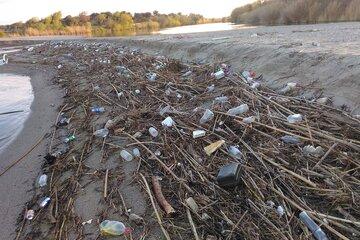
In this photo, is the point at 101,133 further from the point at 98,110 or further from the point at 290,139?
the point at 290,139

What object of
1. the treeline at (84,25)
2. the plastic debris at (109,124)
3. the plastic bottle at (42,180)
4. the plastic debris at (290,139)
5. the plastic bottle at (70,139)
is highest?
the plastic debris at (290,139)

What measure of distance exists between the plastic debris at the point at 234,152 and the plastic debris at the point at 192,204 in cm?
69

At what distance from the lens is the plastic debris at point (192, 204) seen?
283cm

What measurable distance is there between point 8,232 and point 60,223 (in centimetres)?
50

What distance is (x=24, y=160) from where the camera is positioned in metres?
4.77

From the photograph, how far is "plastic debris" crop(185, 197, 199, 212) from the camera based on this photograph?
9.29ft

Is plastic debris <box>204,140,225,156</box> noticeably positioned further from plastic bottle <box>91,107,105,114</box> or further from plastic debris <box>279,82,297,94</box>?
plastic bottle <box>91,107,105,114</box>

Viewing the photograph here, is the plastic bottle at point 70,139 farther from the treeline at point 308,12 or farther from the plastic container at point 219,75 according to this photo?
the treeline at point 308,12

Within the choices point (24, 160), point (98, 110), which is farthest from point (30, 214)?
point (98, 110)

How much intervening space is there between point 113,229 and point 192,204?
2.17ft

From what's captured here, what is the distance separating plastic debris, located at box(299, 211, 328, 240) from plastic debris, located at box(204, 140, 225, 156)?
3.90 ft

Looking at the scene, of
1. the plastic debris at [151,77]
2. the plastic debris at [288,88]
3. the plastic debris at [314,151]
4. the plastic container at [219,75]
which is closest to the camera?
the plastic debris at [314,151]

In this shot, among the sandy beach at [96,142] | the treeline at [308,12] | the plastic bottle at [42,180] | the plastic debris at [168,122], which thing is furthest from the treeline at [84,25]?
the plastic bottle at [42,180]

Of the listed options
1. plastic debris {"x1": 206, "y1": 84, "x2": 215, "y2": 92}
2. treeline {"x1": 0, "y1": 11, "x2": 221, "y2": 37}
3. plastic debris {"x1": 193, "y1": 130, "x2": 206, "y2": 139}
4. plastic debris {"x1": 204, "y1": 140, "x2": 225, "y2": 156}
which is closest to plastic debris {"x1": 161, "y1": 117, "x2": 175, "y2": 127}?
plastic debris {"x1": 193, "y1": 130, "x2": 206, "y2": 139}
